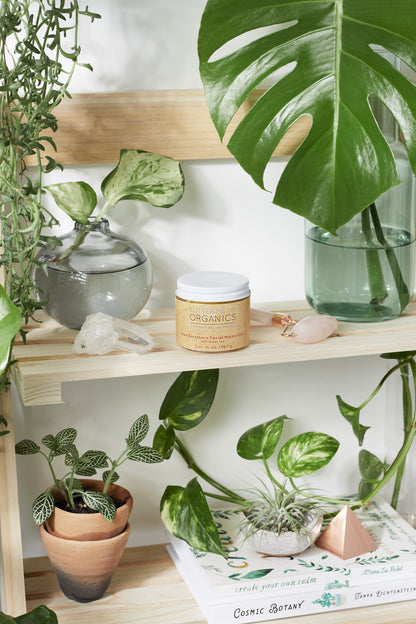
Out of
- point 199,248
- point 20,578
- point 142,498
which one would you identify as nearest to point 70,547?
point 20,578

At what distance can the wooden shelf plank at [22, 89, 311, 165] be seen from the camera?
3.04ft

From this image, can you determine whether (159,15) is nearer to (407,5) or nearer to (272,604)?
(407,5)

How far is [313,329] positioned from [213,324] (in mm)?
108

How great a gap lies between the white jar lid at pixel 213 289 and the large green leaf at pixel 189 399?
0.54ft

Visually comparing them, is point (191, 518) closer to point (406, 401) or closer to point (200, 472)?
point (200, 472)

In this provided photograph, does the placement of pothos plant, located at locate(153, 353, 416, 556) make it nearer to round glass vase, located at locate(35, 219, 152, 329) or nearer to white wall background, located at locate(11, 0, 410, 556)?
white wall background, located at locate(11, 0, 410, 556)

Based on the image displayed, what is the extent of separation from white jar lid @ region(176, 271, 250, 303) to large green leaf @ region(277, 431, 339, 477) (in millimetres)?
226

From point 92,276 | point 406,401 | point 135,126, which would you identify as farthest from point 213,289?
point 406,401

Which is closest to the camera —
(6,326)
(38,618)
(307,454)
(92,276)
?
(6,326)

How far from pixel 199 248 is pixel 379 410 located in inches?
13.0

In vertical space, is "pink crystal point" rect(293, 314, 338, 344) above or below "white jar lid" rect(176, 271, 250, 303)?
below

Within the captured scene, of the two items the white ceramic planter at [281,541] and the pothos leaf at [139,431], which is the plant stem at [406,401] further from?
the pothos leaf at [139,431]

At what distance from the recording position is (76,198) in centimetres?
90

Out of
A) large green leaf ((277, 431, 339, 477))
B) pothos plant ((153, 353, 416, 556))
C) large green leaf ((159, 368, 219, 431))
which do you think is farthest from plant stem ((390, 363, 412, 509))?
large green leaf ((159, 368, 219, 431))
